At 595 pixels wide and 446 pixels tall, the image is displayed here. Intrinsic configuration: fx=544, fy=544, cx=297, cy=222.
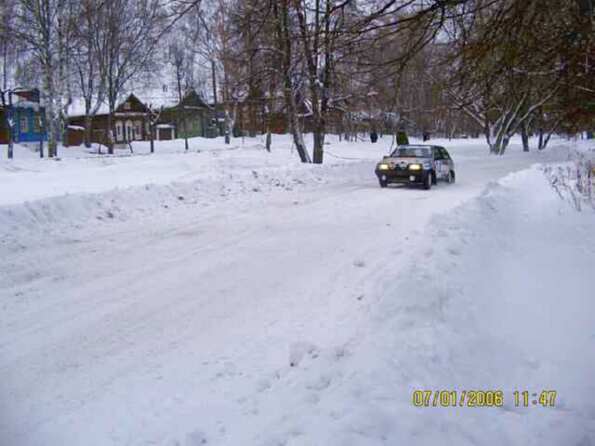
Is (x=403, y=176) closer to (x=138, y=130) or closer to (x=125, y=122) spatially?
(x=125, y=122)

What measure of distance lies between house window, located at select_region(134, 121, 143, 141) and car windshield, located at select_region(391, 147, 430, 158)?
2148 inches

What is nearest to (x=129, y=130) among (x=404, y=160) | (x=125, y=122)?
(x=125, y=122)

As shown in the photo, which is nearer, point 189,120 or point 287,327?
point 287,327

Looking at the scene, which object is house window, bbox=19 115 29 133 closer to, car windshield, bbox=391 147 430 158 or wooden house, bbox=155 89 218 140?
wooden house, bbox=155 89 218 140

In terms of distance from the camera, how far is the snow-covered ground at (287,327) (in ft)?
12.3

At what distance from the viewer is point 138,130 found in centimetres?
6881

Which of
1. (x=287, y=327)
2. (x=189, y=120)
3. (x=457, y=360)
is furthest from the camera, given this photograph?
(x=189, y=120)

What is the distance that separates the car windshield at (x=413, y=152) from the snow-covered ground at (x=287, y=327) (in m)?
8.35

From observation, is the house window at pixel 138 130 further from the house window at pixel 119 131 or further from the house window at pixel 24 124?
the house window at pixel 24 124

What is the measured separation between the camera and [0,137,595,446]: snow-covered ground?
12.3ft

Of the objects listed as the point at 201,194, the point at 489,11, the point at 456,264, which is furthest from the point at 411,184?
the point at 456,264

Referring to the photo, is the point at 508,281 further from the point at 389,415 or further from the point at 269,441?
the point at 269,441
